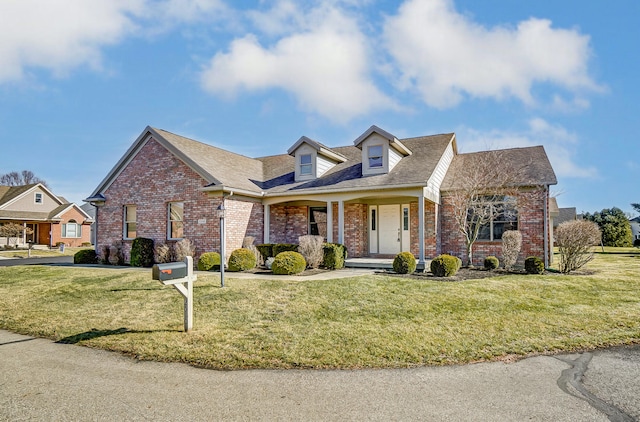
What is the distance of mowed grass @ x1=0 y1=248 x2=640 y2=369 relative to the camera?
5.67 metres

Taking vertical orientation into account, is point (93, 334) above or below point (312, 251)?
below

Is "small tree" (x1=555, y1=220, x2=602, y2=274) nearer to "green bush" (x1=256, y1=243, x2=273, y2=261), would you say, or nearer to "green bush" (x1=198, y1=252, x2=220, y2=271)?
"green bush" (x1=256, y1=243, x2=273, y2=261)

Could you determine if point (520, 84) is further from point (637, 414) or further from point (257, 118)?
point (637, 414)

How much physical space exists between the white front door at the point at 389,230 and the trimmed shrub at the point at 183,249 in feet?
27.9

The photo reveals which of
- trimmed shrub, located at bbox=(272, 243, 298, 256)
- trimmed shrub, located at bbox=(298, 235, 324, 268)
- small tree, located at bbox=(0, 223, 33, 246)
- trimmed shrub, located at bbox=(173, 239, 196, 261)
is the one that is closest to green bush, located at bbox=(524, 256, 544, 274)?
trimmed shrub, located at bbox=(298, 235, 324, 268)

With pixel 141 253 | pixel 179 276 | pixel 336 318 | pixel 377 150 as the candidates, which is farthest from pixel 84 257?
pixel 336 318

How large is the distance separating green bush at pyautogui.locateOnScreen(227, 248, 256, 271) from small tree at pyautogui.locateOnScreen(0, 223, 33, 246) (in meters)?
28.1

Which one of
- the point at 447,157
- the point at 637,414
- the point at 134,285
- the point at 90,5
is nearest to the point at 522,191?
the point at 447,157

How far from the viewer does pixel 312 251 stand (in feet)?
45.2

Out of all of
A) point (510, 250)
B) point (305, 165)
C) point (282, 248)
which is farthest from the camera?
point (305, 165)

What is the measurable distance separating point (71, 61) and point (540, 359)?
1432 cm

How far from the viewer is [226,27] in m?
10.6

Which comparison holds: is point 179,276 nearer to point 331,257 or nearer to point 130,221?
point 331,257

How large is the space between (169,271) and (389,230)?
12750 mm
